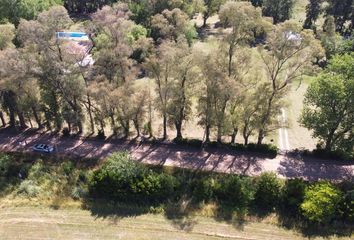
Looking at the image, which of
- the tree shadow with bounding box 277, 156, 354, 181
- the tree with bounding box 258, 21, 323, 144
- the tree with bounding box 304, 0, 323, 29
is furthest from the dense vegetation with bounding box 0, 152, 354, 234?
the tree with bounding box 304, 0, 323, 29

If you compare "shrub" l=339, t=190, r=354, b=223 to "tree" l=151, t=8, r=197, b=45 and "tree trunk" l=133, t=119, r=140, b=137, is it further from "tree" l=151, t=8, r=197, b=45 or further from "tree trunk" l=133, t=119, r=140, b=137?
"tree trunk" l=133, t=119, r=140, b=137

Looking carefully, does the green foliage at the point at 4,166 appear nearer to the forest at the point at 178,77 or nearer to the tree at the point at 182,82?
the forest at the point at 178,77

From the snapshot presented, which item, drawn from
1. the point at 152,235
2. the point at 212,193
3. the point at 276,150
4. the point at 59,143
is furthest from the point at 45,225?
the point at 276,150

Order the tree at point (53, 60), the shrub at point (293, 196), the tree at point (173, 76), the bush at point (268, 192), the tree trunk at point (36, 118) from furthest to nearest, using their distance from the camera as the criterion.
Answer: the tree trunk at point (36, 118)
the tree at point (53, 60)
the tree at point (173, 76)
the bush at point (268, 192)
the shrub at point (293, 196)

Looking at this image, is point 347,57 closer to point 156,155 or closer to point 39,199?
point 156,155

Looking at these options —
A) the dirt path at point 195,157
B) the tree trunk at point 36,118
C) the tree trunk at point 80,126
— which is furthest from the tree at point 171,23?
the tree trunk at point 36,118

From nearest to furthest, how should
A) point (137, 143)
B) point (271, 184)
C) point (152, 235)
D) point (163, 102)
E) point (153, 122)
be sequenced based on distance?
point (152, 235), point (271, 184), point (163, 102), point (137, 143), point (153, 122)

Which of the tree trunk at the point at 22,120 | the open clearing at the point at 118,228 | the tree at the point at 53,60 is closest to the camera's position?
the open clearing at the point at 118,228
